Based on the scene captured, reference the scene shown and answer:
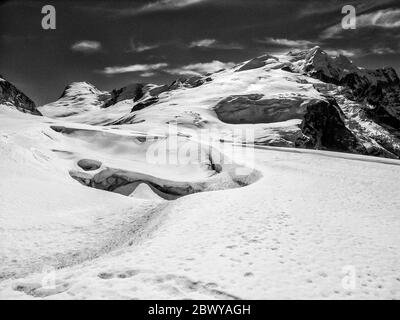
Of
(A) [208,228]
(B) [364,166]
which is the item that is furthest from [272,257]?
(B) [364,166]

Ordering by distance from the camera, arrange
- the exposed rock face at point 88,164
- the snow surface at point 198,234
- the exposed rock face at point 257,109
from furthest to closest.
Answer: the exposed rock face at point 257,109 < the exposed rock face at point 88,164 < the snow surface at point 198,234

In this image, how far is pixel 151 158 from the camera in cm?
3519

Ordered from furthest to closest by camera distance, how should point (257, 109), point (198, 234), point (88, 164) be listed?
point (257, 109) < point (88, 164) < point (198, 234)

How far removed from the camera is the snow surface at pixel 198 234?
9641mm

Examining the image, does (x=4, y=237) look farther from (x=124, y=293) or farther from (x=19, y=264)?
(x=124, y=293)

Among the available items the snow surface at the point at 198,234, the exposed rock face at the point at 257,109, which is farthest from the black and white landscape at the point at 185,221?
the exposed rock face at the point at 257,109

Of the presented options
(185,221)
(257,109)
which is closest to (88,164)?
(185,221)

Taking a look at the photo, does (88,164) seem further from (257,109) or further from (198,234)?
(257,109)

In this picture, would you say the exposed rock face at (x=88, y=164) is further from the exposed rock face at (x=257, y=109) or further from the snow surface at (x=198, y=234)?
the exposed rock face at (x=257, y=109)

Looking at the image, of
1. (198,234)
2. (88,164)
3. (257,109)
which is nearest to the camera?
(198,234)

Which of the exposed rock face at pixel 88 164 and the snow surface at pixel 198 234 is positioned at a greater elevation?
the exposed rock face at pixel 88 164

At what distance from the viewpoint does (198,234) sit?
13.5 meters

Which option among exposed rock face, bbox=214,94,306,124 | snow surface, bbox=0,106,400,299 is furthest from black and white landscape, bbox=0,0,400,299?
exposed rock face, bbox=214,94,306,124
